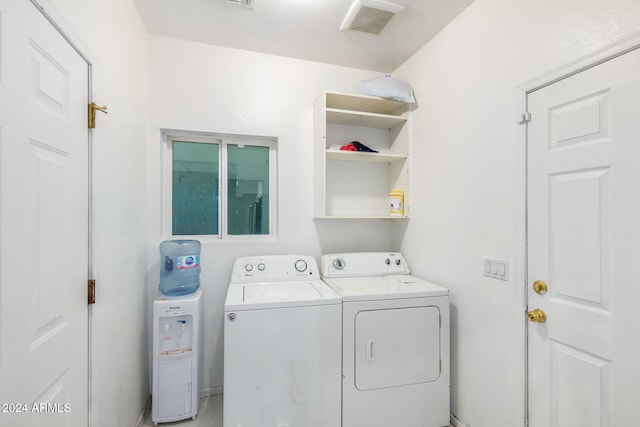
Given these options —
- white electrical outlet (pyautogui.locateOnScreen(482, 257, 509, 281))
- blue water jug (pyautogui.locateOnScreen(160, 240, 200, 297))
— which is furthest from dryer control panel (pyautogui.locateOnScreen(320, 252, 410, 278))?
blue water jug (pyautogui.locateOnScreen(160, 240, 200, 297))

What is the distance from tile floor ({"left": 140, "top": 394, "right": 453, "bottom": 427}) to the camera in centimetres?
191

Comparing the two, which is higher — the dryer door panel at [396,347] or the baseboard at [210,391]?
the dryer door panel at [396,347]

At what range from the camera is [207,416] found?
1.99 meters

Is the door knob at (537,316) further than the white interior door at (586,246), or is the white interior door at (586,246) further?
the door knob at (537,316)

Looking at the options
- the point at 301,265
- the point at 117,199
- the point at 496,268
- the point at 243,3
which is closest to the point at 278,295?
the point at 301,265

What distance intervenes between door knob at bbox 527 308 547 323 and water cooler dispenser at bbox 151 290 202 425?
195 cm

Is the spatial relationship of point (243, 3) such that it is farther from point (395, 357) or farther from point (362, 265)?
point (395, 357)

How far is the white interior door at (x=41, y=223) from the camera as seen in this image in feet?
2.66

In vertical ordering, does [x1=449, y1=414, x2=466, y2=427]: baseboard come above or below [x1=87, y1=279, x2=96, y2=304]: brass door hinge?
below

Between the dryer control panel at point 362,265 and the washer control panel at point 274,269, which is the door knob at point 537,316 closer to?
the dryer control panel at point 362,265

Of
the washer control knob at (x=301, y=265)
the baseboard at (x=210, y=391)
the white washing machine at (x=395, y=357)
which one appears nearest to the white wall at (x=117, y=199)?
the baseboard at (x=210, y=391)

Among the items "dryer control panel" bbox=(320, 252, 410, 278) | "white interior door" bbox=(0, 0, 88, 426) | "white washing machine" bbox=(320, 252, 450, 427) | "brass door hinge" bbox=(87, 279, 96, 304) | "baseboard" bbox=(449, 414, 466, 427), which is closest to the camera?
"white interior door" bbox=(0, 0, 88, 426)

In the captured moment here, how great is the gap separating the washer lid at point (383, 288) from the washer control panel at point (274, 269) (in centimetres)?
18

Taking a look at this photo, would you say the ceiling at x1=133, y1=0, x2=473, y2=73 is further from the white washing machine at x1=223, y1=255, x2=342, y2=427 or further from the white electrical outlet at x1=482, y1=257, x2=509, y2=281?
the white washing machine at x1=223, y1=255, x2=342, y2=427
